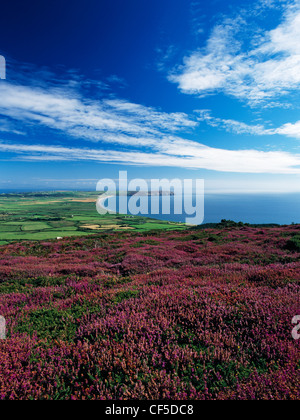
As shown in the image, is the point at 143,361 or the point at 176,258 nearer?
the point at 143,361

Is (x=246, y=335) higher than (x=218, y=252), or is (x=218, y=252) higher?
(x=246, y=335)

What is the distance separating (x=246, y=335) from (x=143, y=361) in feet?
7.76

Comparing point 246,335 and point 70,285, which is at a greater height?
point 246,335

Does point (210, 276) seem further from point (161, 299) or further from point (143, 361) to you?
point (143, 361)

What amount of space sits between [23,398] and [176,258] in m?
12.8

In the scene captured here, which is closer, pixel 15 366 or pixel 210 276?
pixel 15 366

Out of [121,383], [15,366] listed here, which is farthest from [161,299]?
[15,366]

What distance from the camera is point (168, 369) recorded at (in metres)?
3.68

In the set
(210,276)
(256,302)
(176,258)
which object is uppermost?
(256,302)

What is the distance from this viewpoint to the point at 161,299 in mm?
5918

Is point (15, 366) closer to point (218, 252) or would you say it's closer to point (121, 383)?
point (121, 383)
